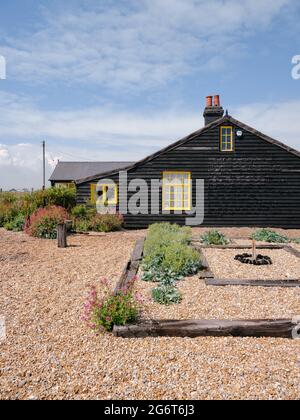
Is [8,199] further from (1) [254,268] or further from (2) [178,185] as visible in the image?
(1) [254,268]

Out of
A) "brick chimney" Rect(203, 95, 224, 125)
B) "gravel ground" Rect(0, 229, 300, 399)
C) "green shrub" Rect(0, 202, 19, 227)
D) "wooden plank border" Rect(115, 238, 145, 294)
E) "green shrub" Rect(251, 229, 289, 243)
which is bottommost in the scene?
"gravel ground" Rect(0, 229, 300, 399)

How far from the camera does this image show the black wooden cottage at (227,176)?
15781 mm

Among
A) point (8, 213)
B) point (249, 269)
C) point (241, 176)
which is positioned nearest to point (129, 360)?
point (249, 269)

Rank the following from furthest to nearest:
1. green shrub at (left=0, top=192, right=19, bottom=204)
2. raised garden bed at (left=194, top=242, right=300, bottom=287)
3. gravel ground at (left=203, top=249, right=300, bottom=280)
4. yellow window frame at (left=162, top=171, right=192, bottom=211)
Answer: green shrub at (left=0, top=192, right=19, bottom=204), yellow window frame at (left=162, top=171, right=192, bottom=211), gravel ground at (left=203, top=249, right=300, bottom=280), raised garden bed at (left=194, top=242, right=300, bottom=287)

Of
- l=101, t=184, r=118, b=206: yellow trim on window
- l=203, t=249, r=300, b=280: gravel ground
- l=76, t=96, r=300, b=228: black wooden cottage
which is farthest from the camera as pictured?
l=101, t=184, r=118, b=206: yellow trim on window

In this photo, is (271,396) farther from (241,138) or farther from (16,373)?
(241,138)

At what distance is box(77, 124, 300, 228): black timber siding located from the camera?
1580 centimetres

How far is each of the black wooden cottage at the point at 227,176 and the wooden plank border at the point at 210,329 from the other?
1163 cm

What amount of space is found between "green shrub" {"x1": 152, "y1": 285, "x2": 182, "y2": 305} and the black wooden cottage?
33.9 feet

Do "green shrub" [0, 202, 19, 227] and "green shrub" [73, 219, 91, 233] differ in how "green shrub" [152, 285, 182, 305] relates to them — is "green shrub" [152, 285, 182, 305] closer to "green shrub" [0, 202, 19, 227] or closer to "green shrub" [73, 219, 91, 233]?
"green shrub" [73, 219, 91, 233]

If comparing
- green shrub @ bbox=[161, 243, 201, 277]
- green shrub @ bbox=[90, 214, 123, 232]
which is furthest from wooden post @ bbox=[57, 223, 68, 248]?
green shrub @ bbox=[161, 243, 201, 277]

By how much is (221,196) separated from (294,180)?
3.58 m

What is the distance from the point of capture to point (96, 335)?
4629mm

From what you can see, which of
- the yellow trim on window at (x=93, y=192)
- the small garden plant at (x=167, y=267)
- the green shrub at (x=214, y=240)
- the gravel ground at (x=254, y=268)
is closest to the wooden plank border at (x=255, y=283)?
Result: the gravel ground at (x=254, y=268)
